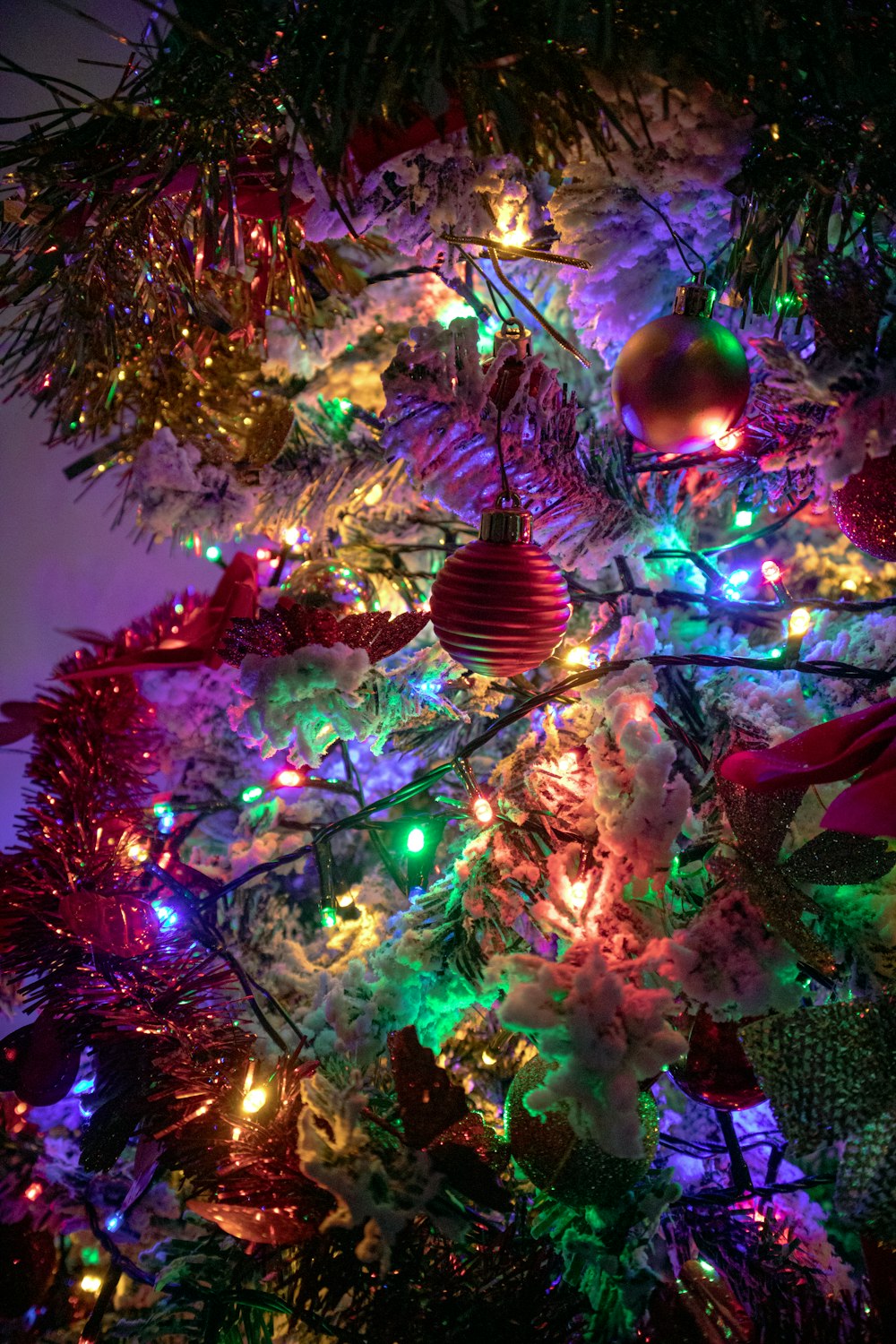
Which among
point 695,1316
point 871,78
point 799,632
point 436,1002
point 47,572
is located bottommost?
point 695,1316

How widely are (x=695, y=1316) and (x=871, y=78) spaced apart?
652 millimetres

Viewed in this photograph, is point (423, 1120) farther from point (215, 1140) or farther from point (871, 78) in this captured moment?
point (871, 78)

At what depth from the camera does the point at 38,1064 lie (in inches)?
24.5

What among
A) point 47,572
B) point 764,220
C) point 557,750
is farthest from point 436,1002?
point 47,572

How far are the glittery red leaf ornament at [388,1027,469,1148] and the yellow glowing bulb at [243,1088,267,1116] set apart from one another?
0.11 m

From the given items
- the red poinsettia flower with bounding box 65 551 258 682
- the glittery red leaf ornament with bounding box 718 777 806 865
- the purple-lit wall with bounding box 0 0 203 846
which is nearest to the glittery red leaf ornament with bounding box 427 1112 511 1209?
the glittery red leaf ornament with bounding box 718 777 806 865

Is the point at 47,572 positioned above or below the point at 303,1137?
above

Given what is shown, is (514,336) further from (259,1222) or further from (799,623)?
(259,1222)

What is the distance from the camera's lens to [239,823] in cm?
81

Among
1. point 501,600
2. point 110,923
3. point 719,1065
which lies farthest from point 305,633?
point 719,1065

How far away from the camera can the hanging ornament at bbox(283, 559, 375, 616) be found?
0.78 m

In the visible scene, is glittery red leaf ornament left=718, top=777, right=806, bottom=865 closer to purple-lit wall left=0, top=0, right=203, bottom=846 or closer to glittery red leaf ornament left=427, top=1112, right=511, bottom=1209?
glittery red leaf ornament left=427, top=1112, right=511, bottom=1209

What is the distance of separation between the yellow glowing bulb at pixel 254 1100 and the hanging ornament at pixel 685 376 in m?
0.49

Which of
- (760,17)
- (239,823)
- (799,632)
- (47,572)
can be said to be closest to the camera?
(760,17)
